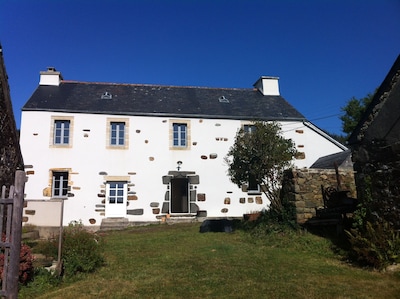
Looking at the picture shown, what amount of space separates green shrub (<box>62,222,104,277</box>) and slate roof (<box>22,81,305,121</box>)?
10.2m

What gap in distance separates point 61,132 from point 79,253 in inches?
417

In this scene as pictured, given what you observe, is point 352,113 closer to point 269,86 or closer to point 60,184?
point 269,86

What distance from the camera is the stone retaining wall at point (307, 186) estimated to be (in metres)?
10.5

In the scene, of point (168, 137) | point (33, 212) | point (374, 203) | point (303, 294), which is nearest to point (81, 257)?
point (33, 212)

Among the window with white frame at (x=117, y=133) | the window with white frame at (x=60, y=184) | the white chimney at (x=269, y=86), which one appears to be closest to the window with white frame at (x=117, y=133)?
the window with white frame at (x=117, y=133)

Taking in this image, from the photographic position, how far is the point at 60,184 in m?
16.4

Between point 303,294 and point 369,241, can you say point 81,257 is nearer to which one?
point 303,294

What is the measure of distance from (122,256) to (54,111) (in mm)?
10256

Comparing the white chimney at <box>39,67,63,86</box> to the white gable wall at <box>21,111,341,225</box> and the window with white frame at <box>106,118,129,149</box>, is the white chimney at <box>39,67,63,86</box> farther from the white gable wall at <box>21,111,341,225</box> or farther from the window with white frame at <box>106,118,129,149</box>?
the window with white frame at <box>106,118,129,149</box>

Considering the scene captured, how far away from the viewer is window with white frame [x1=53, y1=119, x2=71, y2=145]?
54.6 ft

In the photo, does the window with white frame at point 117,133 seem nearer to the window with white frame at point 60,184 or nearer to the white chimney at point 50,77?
the window with white frame at point 60,184

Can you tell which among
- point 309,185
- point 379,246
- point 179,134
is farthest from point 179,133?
point 379,246

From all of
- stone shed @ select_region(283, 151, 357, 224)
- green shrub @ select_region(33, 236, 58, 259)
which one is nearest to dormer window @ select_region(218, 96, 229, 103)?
stone shed @ select_region(283, 151, 357, 224)

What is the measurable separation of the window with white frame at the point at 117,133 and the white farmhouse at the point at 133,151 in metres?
0.05
